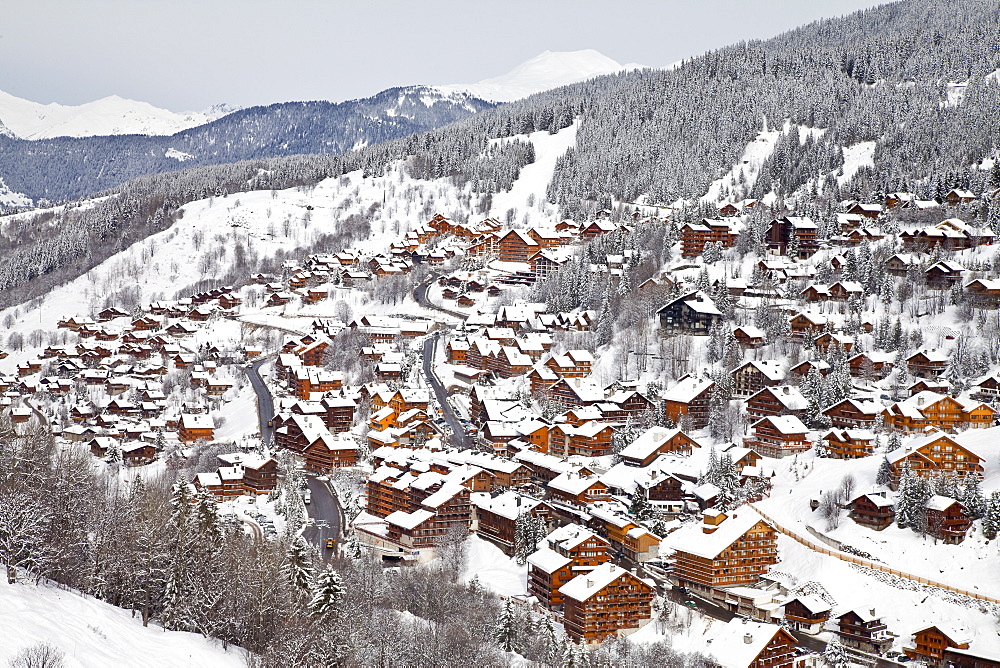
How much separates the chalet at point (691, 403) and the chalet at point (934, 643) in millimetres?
26154

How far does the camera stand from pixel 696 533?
2140 inches

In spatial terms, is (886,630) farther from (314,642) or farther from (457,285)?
(457,285)

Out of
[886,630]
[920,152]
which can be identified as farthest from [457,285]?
[886,630]

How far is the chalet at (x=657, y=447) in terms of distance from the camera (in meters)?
65.3

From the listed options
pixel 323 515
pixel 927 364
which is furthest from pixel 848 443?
pixel 323 515

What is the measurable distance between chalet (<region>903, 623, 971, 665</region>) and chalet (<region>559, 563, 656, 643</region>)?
36.6ft

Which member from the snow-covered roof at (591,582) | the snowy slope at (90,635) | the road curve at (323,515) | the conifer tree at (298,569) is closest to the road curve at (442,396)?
the road curve at (323,515)

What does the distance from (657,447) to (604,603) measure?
18.0m

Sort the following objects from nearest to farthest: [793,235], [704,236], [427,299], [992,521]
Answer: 1. [992,521]
2. [793,235]
3. [704,236]
4. [427,299]

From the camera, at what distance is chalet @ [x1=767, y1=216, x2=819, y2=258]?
316 feet

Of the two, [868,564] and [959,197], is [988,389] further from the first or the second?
[959,197]

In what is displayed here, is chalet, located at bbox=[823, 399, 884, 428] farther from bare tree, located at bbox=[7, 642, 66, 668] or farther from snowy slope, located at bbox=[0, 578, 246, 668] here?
bare tree, located at bbox=[7, 642, 66, 668]

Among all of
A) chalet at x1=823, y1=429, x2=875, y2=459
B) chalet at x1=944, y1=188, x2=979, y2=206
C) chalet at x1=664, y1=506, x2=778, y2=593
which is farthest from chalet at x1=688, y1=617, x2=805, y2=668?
chalet at x1=944, y1=188, x2=979, y2=206

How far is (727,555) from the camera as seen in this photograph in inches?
2018
